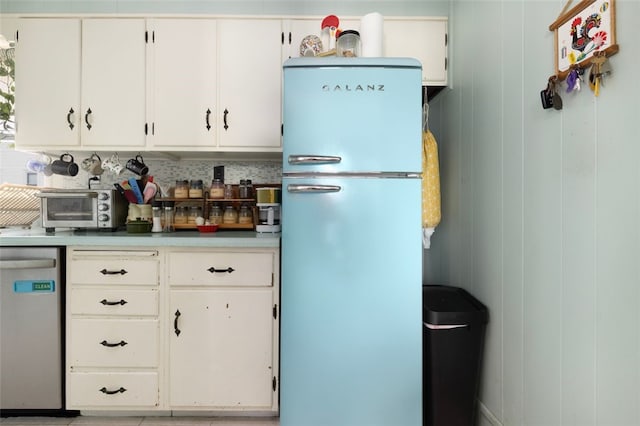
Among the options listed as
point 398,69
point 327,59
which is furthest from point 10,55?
point 398,69

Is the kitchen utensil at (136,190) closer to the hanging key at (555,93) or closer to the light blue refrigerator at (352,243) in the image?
the light blue refrigerator at (352,243)

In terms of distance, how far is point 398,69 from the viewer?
60.9 inches

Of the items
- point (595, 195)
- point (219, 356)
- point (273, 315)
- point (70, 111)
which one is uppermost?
point (70, 111)

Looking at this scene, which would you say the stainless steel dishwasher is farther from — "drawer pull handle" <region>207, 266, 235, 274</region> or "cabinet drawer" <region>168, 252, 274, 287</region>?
"drawer pull handle" <region>207, 266, 235, 274</region>

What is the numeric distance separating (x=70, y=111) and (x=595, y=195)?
276cm

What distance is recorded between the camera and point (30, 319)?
71.2 inches

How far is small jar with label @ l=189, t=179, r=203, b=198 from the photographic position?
2.30 metres

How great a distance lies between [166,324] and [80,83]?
162cm

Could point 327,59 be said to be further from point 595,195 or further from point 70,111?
point 70,111

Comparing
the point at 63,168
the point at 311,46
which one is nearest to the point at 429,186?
the point at 311,46

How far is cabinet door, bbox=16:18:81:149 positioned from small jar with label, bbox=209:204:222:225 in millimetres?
931

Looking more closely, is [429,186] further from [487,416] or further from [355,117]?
[487,416]

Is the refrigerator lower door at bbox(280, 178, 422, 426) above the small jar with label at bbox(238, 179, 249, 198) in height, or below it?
below

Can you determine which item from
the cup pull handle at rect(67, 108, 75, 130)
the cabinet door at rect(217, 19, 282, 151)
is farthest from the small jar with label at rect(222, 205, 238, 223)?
the cup pull handle at rect(67, 108, 75, 130)
